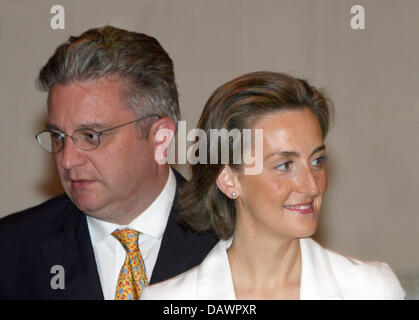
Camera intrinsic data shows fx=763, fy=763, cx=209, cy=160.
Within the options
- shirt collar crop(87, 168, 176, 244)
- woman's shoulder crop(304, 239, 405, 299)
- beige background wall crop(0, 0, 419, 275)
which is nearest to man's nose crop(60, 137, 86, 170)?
shirt collar crop(87, 168, 176, 244)

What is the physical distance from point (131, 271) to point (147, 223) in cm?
18

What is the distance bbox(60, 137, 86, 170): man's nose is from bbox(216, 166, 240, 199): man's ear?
17.6 inches

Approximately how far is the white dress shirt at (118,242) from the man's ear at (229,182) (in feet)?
1.39

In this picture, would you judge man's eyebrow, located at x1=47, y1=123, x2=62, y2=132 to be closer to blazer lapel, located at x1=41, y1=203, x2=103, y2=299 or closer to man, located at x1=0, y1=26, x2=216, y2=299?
man, located at x1=0, y1=26, x2=216, y2=299

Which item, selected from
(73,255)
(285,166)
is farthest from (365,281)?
(73,255)

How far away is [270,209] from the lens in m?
2.02

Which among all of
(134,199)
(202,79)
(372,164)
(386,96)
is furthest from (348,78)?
(134,199)

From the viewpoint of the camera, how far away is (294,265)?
215 centimetres

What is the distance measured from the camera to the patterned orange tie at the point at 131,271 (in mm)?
2325

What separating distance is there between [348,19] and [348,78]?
29cm

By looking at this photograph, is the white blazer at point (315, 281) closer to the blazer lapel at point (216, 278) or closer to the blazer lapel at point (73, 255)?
the blazer lapel at point (216, 278)

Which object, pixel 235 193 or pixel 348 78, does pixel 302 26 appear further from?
pixel 235 193

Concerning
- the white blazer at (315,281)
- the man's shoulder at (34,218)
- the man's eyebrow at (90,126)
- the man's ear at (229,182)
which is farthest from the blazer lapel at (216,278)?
the man's shoulder at (34,218)

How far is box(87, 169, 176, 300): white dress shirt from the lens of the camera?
7.93 ft
